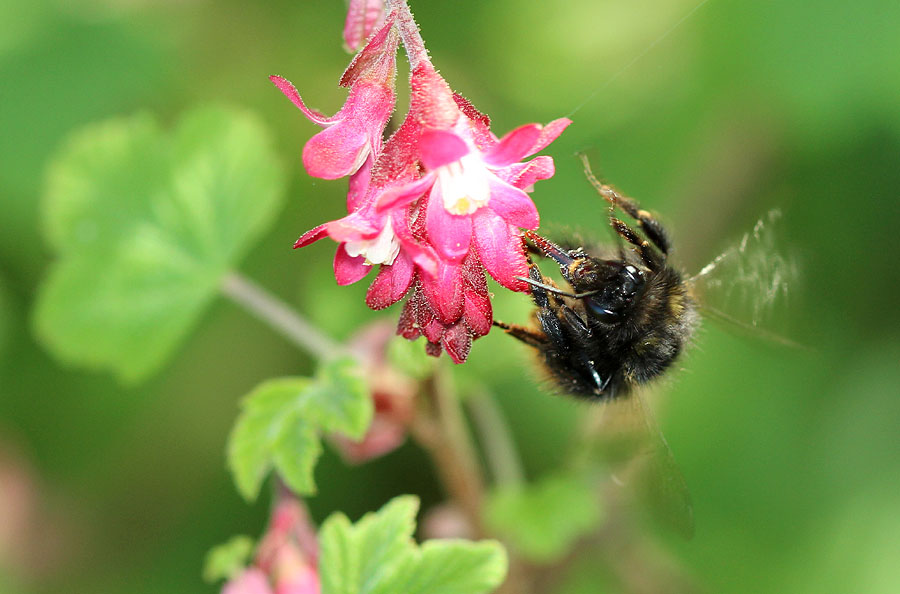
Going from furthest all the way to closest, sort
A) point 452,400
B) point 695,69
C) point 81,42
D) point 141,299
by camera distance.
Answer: point 81,42 → point 695,69 → point 141,299 → point 452,400

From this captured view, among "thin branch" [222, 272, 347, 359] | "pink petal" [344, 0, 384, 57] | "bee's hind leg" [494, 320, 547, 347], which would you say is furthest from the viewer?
"thin branch" [222, 272, 347, 359]

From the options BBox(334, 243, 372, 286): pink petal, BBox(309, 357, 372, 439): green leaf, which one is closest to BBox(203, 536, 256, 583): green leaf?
BBox(309, 357, 372, 439): green leaf

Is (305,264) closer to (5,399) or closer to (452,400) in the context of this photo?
(5,399)

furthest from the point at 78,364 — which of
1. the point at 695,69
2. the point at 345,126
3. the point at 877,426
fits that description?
the point at 877,426

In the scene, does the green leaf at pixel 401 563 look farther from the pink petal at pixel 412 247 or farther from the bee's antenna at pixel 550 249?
the pink petal at pixel 412 247

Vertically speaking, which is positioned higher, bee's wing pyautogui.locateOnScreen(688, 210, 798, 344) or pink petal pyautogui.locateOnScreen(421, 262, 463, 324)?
bee's wing pyautogui.locateOnScreen(688, 210, 798, 344)

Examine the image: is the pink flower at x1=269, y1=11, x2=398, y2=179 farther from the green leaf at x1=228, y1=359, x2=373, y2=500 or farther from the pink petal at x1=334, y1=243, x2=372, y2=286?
the green leaf at x1=228, y1=359, x2=373, y2=500

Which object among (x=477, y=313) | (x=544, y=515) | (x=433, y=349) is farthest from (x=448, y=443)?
(x=477, y=313)
